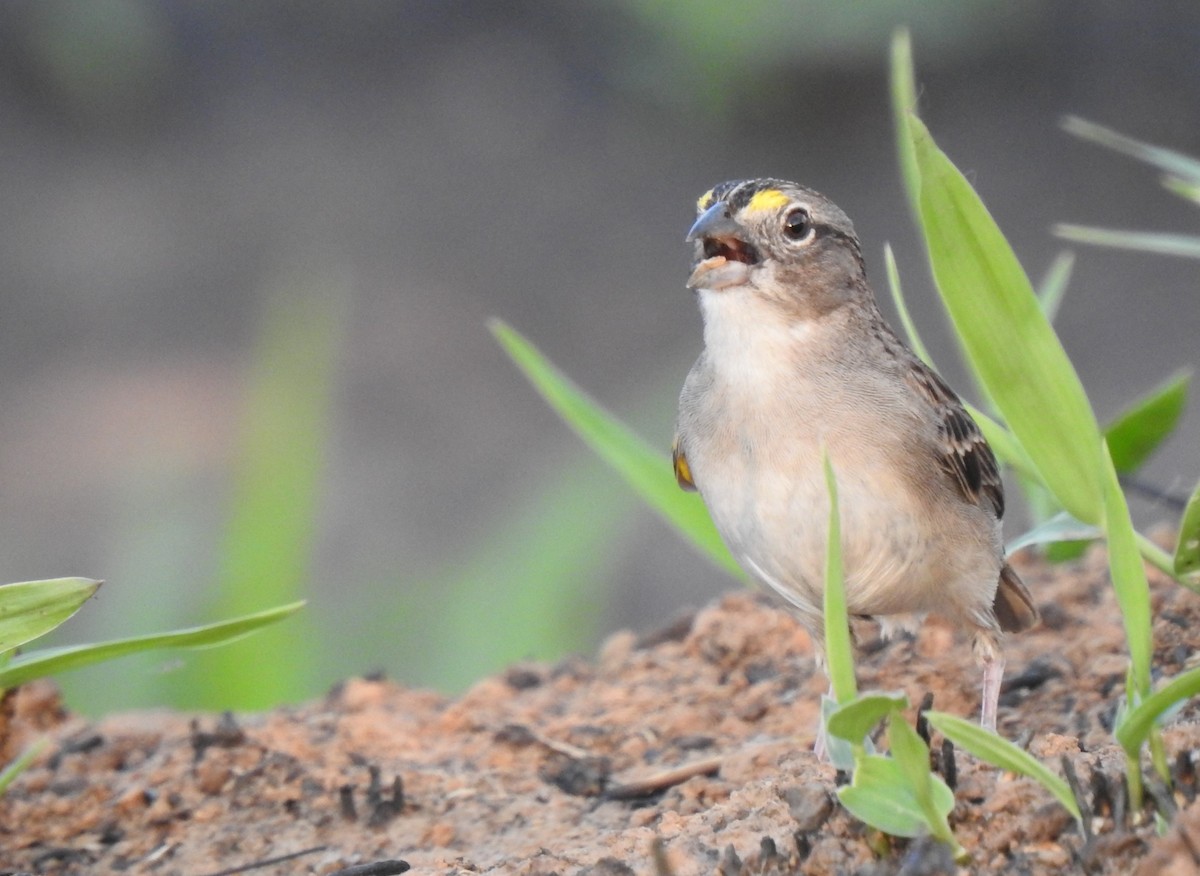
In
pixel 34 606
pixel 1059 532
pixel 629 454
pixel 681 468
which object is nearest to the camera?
pixel 34 606

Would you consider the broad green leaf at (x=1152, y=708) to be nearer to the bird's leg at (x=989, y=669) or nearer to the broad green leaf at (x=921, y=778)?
the broad green leaf at (x=921, y=778)

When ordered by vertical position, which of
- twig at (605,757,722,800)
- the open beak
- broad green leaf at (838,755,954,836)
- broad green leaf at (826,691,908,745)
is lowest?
twig at (605,757,722,800)

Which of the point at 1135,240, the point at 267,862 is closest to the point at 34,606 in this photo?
the point at 267,862

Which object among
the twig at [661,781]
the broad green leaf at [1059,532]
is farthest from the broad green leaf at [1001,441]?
the twig at [661,781]

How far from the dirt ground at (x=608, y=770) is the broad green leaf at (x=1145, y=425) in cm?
38

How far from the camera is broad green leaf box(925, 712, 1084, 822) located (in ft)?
8.61

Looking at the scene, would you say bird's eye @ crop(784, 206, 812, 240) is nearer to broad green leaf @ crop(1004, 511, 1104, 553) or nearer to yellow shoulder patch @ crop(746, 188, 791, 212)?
yellow shoulder patch @ crop(746, 188, 791, 212)

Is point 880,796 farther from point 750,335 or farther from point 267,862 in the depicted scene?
point 267,862

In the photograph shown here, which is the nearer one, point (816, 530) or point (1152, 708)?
point (1152, 708)

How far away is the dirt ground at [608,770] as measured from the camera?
2867 mm

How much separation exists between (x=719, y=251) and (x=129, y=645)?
5.61 feet

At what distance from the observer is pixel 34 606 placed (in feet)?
10.4

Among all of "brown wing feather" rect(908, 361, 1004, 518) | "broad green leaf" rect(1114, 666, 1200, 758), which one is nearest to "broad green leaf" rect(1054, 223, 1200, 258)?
"brown wing feather" rect(908, 361, 1004, 518)

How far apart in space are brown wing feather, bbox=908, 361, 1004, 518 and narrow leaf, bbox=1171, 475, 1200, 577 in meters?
0.81
